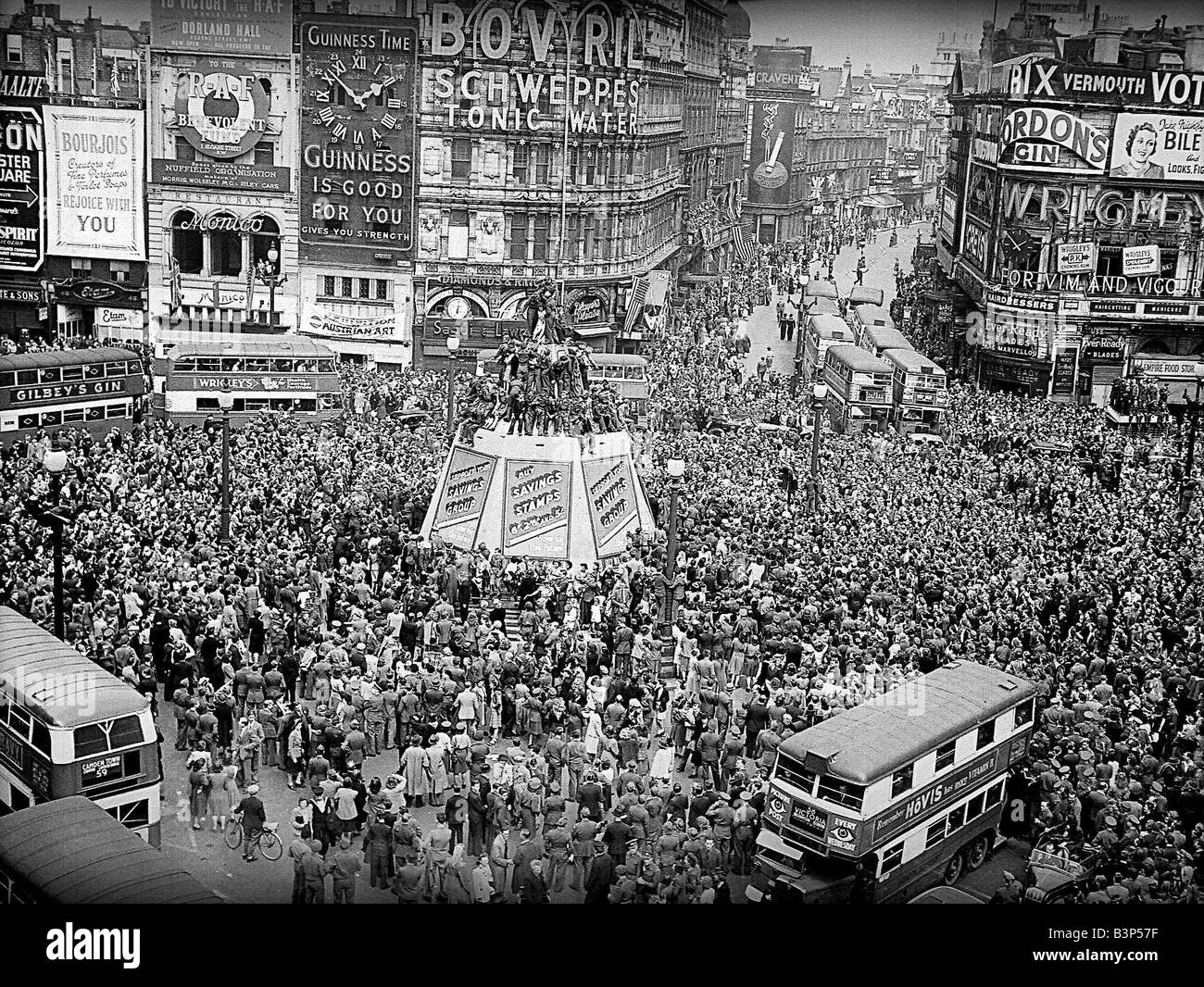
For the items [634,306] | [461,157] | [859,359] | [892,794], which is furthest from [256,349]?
[892,794]

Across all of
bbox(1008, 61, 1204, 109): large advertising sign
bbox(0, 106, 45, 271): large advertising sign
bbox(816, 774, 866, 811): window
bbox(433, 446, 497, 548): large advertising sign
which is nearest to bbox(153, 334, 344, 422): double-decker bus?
bbox(0, 106, 45, 271): large advertising sign

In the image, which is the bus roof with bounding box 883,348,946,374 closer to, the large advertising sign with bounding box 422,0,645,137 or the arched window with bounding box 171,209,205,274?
the large advertising sign with bounding box 422,0,645,137

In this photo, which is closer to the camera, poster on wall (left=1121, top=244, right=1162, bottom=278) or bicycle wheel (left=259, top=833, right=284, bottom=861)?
bicycle wheel (left=259, top=833, right=284, bottom=861)

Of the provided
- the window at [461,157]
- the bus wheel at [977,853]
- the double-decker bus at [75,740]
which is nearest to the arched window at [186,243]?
the window at [461,157]

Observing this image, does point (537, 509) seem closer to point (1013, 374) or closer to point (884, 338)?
point (884, 338)

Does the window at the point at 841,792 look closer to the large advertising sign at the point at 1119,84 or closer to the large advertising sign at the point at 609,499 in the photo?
the large advertising sign at the point at 609,499
